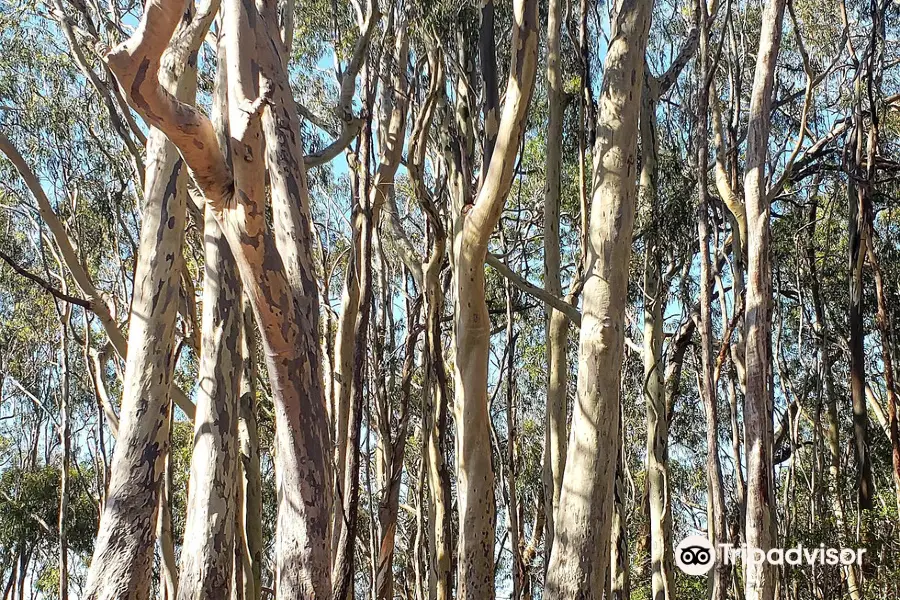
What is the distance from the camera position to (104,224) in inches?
517

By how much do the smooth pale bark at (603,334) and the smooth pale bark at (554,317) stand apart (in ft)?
7.44

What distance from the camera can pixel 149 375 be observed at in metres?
5.52

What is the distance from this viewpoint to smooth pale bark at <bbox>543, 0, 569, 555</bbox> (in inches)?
263

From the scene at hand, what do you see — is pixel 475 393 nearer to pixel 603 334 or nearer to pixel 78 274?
pixel 603 334

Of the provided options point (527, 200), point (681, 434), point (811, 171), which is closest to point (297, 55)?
point (527, 200)

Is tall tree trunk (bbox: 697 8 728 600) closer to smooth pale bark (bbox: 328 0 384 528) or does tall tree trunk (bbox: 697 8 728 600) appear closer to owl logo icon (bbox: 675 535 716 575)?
owl logo icon (bbox: 675 535 716 575)

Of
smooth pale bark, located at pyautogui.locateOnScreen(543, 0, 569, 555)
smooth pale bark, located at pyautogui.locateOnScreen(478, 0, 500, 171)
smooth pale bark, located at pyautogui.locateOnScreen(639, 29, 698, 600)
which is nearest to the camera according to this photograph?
smooth pale bark, located at pyautogui.locateOnScreen(543, 0, 569, 555)

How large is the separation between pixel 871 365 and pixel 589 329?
11.2 metres

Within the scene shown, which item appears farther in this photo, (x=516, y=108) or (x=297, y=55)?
(x=297, y=55)

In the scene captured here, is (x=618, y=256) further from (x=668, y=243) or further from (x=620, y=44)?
(x=668, y=243)

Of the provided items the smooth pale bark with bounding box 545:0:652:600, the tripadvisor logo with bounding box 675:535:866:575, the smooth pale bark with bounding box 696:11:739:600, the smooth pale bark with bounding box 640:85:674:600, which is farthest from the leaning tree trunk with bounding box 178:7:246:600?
the smooth pale bark with bounding box 640:85:674:600

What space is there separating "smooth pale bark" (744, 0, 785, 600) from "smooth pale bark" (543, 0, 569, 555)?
1.33 metres

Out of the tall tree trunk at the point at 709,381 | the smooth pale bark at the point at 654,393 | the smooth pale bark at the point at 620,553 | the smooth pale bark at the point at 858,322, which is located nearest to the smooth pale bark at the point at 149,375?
the tall tree trunk at the point at 709,381

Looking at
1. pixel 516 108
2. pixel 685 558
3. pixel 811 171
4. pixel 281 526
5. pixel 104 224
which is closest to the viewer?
pixel 281 526
